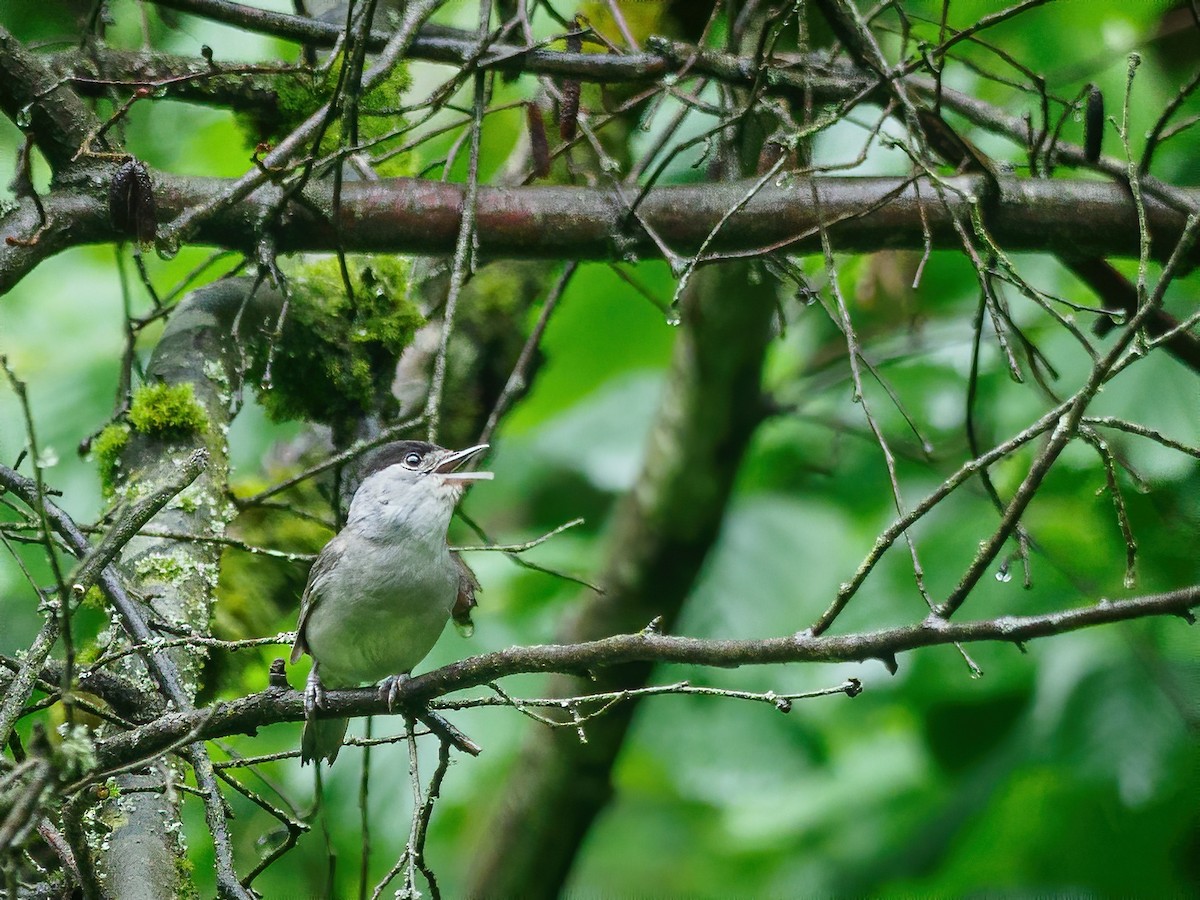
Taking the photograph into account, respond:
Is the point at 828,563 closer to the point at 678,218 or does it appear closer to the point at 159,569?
the point at 678,218

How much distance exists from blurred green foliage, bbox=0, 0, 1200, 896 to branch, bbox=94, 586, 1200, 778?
3.10ft

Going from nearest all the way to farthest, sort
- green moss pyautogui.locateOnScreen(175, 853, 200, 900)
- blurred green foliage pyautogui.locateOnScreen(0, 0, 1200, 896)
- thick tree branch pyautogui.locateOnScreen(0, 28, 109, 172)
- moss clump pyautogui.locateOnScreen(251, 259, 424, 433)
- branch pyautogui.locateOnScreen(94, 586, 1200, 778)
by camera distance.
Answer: branch pyautogui.locateOnScreen(94, 586, 1200, 778) < green moss pyautogui.locateOnScreen(175, 853, 200, 900) < thick tree branch pyautogui.locateOnScreen(0, 28, 109, 172) < moss clump pyautogui.locateOnScreen(251, 259, 424, 433) < blurred green foliage pyautogui.locateOnScreen(0, 0, 1200, 896)

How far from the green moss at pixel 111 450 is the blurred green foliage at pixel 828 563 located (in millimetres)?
396

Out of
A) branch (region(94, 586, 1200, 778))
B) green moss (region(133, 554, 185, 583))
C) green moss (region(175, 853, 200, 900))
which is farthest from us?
green moss (region(133, 554, 185, 583))

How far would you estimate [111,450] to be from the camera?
3750mm

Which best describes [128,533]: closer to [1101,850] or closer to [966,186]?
[966,186]

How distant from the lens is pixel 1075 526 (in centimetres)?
477

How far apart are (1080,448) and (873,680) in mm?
1438

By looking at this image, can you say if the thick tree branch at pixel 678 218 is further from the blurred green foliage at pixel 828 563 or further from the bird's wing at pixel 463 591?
the bird's wing at pixel 463 591

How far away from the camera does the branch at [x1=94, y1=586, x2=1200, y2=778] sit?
1.70m

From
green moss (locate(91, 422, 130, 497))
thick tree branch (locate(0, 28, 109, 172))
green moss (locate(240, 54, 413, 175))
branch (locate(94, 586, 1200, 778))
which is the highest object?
green moss (locate(240, 54, 413, 175))

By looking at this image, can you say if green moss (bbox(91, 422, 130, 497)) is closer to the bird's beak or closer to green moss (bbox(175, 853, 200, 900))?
the bird's beak

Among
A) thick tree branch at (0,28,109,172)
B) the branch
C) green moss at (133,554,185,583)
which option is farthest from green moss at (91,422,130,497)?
the branch

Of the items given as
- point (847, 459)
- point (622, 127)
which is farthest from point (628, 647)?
point (847, 459)
